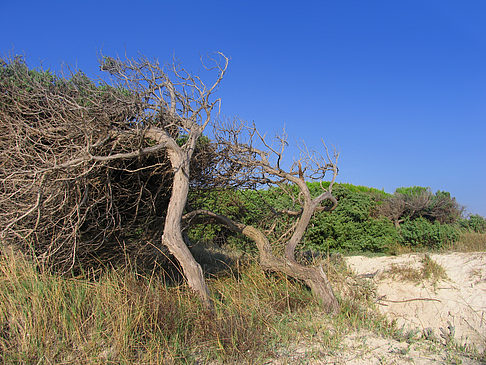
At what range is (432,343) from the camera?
4750mm

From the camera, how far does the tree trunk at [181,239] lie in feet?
16.3

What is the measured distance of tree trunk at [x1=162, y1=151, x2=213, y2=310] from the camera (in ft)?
16.3

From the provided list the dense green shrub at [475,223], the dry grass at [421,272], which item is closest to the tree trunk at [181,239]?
the dry grass at [421,272]

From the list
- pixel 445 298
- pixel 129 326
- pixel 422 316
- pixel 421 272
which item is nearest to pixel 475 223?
pixel 421 272

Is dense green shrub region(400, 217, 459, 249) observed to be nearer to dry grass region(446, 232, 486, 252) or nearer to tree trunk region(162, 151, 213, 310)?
dry grass region(446, 232, 486, 252)

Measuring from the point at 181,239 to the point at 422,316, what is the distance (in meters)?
4.31

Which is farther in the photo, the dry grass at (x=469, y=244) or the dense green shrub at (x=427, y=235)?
the dense green shrub at (x=427, y=235)

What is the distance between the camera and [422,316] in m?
6.41

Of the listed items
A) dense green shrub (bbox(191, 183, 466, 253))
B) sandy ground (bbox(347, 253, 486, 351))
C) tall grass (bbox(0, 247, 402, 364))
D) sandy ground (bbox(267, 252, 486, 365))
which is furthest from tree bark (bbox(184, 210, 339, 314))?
dense green shrub (bbox(191, 183, 466, 253))

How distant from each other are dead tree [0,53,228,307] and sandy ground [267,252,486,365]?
70.6 inches

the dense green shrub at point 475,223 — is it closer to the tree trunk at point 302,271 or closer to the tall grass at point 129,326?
the tree trunk at point 302,271

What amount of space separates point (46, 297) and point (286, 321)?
2.77 m

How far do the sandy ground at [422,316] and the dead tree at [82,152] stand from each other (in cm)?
179

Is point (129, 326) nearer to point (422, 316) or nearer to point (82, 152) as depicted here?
point (82, 152)
